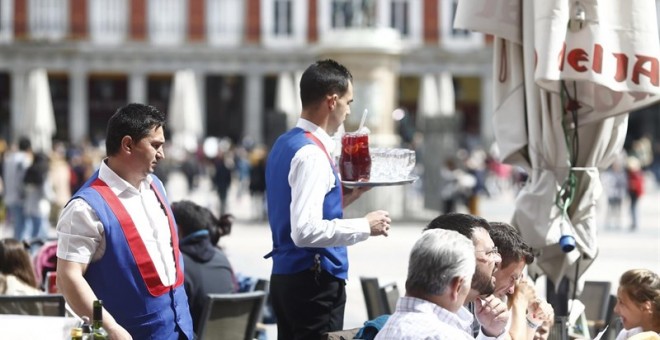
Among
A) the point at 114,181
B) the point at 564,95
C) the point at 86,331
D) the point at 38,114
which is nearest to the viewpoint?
the point at 86,331

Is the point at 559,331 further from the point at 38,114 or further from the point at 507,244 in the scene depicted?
the point at 38,114

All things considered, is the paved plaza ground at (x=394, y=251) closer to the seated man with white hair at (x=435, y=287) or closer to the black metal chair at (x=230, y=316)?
the black metal chair at (x=230, y=316)

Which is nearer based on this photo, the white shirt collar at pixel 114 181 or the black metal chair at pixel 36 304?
the white shirt collar at pixel 114 181

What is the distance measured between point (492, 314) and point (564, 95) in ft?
7.87

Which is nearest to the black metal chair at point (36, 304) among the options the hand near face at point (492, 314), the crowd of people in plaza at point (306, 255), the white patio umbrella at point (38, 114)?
the crowd of people in plaza at point (306, 255)

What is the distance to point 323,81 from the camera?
5.51 metres

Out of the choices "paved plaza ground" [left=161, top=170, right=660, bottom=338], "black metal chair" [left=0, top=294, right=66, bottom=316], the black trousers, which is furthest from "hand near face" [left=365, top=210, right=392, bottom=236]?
"paved plaza ground" [left=161, top=170, right=660, bottom=338]

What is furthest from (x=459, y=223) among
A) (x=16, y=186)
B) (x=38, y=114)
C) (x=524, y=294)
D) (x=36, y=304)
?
(x=38, y=114)

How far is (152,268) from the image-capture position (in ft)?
16.4

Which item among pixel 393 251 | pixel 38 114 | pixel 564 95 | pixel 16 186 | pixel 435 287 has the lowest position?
pixel 38 114

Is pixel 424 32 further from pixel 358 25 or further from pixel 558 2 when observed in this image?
pixel 558 2

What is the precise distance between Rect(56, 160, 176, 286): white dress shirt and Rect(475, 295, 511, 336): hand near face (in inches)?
46.7

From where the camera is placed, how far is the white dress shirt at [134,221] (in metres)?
4.84

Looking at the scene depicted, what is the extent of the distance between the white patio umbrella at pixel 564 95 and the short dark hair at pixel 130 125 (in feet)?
7.17
